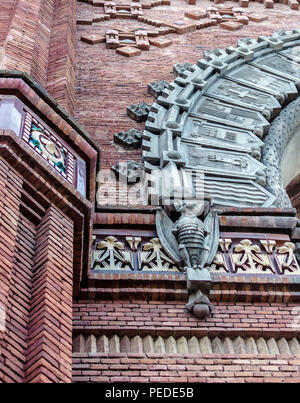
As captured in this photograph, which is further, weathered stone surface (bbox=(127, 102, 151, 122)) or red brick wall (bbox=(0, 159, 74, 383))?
weathered stone surface (bbox=(127, 102, 151, 122))

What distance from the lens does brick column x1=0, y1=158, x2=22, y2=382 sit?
15.7 ft

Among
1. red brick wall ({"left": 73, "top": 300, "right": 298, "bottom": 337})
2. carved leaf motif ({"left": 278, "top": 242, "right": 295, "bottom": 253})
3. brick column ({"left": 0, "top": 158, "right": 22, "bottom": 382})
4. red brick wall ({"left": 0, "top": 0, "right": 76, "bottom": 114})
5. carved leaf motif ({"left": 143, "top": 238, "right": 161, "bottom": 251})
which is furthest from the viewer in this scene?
red brick wall ({"left": 0, "top": 0, "right": 76, "bottom": 114})

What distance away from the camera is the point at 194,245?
7125mm

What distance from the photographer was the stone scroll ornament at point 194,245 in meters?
6.77

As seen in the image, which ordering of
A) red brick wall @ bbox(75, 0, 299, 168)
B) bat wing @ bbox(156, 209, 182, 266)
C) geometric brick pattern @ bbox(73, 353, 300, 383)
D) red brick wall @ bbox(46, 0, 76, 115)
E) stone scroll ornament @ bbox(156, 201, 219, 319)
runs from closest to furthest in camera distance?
geometric brick pattern @ bbox(73, 353, 300, 383) < stone scroll ornament @ bbox(156, 201, 219, 319) < bat wing @ bbox(156, 209, 182, 266) < red brick wall @ bbox(46, 0, 76, 115) < red brick wall @ bbox(75, 0, 299, 168)

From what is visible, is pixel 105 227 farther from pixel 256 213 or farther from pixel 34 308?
pixel 34 308

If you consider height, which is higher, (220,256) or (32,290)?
(220,256)

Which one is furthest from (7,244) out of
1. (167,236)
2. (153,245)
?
(167,236)

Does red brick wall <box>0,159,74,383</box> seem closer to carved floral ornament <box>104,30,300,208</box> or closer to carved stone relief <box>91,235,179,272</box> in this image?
carved stone relief <box>91,235,179,272</box>

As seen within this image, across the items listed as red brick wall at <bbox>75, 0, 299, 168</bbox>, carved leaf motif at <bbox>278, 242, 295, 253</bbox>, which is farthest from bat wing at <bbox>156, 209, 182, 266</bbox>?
red brick wall at <bbox>75, 0, 299, 168</bbox>

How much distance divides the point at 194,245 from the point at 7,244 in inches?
86.4

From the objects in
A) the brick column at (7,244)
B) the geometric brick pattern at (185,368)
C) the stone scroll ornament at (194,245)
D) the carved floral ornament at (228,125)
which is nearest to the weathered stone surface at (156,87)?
the carved floral ornament at (228,125)

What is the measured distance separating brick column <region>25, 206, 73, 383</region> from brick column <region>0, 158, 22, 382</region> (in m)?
0.16

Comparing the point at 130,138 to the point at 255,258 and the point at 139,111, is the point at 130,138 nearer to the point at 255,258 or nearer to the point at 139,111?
the point at 139,111
